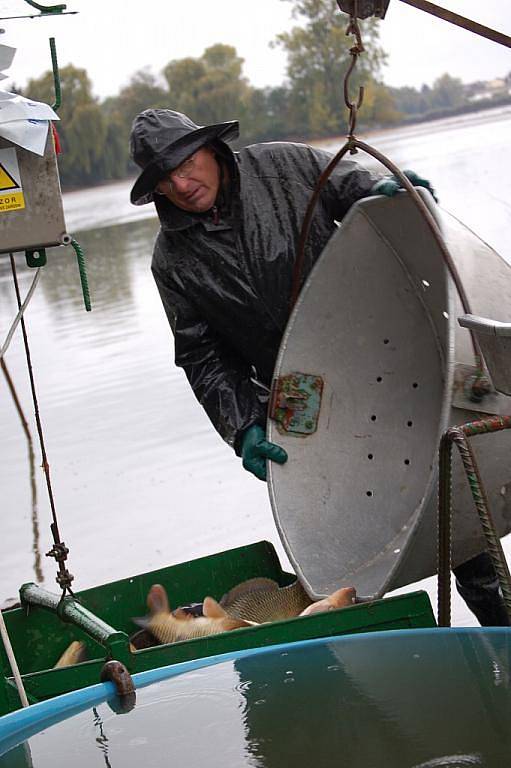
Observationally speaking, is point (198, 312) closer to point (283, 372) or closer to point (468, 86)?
point (283, 372)

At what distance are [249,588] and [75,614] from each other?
0.84 meters

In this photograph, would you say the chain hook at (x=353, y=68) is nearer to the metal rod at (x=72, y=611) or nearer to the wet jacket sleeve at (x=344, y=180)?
the wet jacket sleeve at (x=344, y=180)

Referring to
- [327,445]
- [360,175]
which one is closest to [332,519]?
[327,445]

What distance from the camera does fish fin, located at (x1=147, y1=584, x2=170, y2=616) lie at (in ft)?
12.2

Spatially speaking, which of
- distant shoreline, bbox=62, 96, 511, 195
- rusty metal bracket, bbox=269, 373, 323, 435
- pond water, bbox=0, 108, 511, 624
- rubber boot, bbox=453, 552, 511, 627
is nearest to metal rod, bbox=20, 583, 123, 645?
rusty metal bracket, bbox=269, 373, 323, 435

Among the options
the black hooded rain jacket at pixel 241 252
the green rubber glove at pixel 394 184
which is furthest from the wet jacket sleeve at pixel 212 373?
the green rubber glove at pixel 394 184

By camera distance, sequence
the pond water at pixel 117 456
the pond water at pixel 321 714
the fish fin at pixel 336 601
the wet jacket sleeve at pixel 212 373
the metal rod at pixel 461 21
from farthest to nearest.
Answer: the pond water at pixel 117 456 → the wet jacket sleeve at pixel 212 373 → the fish fin at pixel 336 601 → the metal rod at pixel 461 21 → the pond water at pixel 321 714

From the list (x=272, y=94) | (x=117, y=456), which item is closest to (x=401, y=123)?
(x=272, y=94)

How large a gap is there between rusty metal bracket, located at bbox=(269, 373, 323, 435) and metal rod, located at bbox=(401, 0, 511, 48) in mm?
1403

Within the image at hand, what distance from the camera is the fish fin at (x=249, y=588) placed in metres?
3.82

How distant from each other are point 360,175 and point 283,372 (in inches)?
27.5

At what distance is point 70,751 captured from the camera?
226 centimetres

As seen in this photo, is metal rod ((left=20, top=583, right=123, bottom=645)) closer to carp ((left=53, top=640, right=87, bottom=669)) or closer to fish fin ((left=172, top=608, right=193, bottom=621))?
carp ((left=53, top=640, right=87, bottom=669))

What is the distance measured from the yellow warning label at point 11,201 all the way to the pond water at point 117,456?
7.13ft
